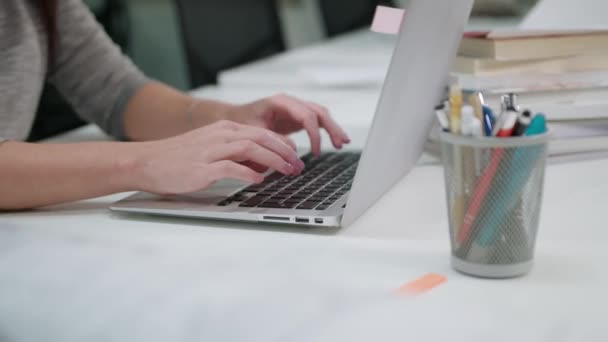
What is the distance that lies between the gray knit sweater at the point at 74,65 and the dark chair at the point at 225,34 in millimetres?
572

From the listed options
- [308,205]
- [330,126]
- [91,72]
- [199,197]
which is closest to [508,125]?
[308,205]

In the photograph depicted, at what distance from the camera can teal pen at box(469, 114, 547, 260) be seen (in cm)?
64

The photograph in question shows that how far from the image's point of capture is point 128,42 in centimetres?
265

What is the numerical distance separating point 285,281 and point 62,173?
1.08 ft

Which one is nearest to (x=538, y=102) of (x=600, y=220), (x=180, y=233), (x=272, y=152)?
(x=600, y=220)

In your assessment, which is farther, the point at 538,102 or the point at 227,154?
the point at 538,102

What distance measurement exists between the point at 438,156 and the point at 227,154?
373 millimetres

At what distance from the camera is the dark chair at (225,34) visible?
1.97 metres

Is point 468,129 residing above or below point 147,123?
above

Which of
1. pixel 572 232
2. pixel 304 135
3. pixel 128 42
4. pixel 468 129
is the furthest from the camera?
pixel 128 42

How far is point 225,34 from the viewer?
2119 mm

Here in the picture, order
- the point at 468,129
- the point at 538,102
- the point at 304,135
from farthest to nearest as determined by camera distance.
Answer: the point at 304,135 < the point at 538,102 < the point at 468,129

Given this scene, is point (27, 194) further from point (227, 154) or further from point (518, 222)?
point (518, 222)

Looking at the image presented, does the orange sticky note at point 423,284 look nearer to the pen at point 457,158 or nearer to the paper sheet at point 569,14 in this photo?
A: the pen at point 457,158
